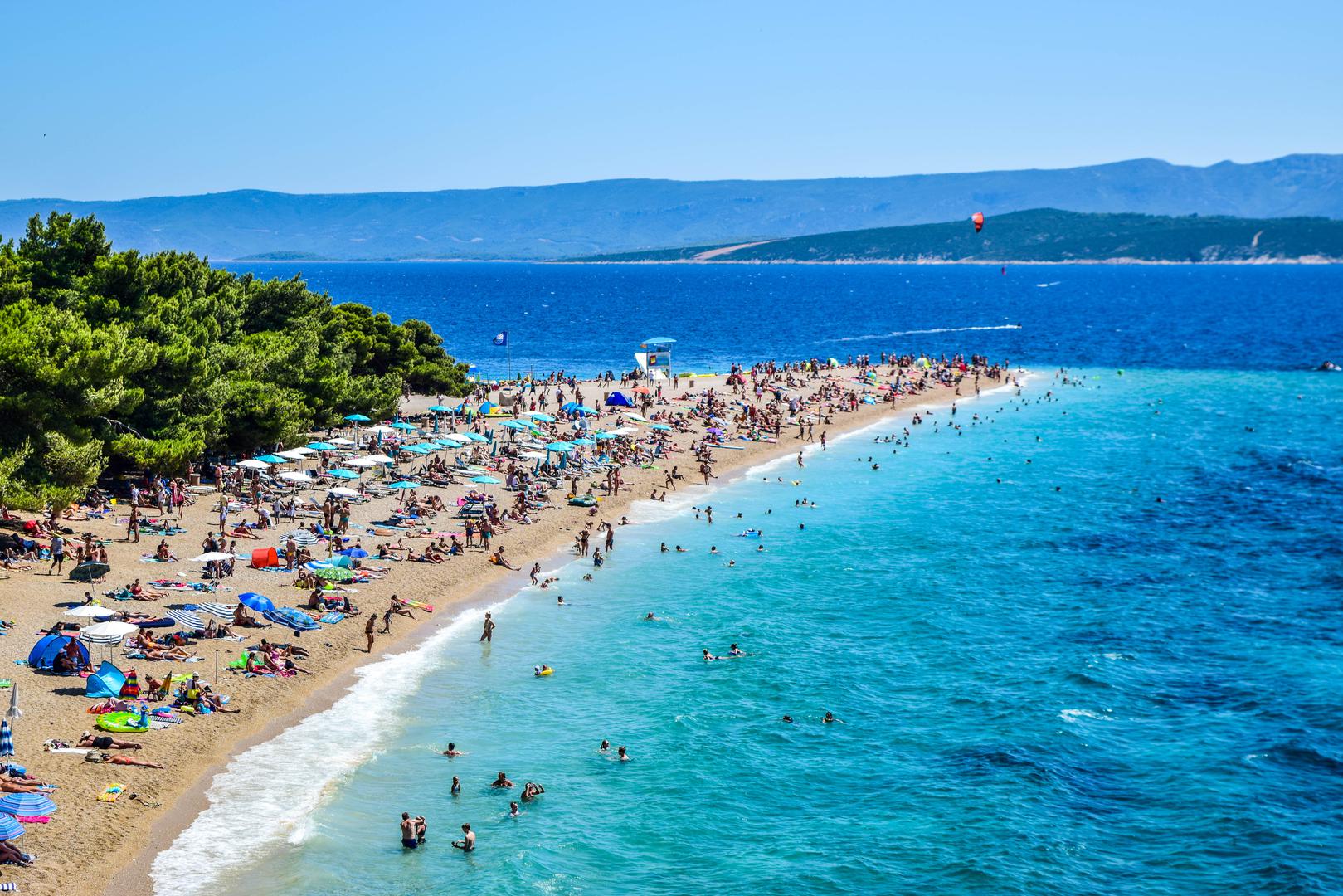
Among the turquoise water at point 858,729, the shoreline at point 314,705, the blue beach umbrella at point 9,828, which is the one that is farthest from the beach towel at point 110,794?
the blue beach umbrella at point 9,828

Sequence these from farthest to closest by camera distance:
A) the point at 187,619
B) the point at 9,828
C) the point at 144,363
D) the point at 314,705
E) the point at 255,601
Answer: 1. the point at 144,363
2. the point at 255,601
3. the point at 187,619
4. the point at 314,705
5. the point at 9,828

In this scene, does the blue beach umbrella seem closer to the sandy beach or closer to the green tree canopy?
the sandy beach

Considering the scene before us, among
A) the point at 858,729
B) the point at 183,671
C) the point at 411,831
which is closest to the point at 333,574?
the point at 183,671

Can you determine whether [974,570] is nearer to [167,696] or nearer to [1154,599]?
[1154,599]

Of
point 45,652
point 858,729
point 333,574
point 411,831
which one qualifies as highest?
point 333,574

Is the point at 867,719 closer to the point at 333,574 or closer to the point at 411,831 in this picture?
the point at 411,831

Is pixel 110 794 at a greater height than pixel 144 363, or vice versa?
pixel 144 363

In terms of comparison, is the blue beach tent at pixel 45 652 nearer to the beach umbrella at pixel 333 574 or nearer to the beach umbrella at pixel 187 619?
A: the beach umbrella at pixel 187 619

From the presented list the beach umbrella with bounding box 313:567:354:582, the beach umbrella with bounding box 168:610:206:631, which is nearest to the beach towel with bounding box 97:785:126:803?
the beach umbrella with bounding box 168:610:206:631
